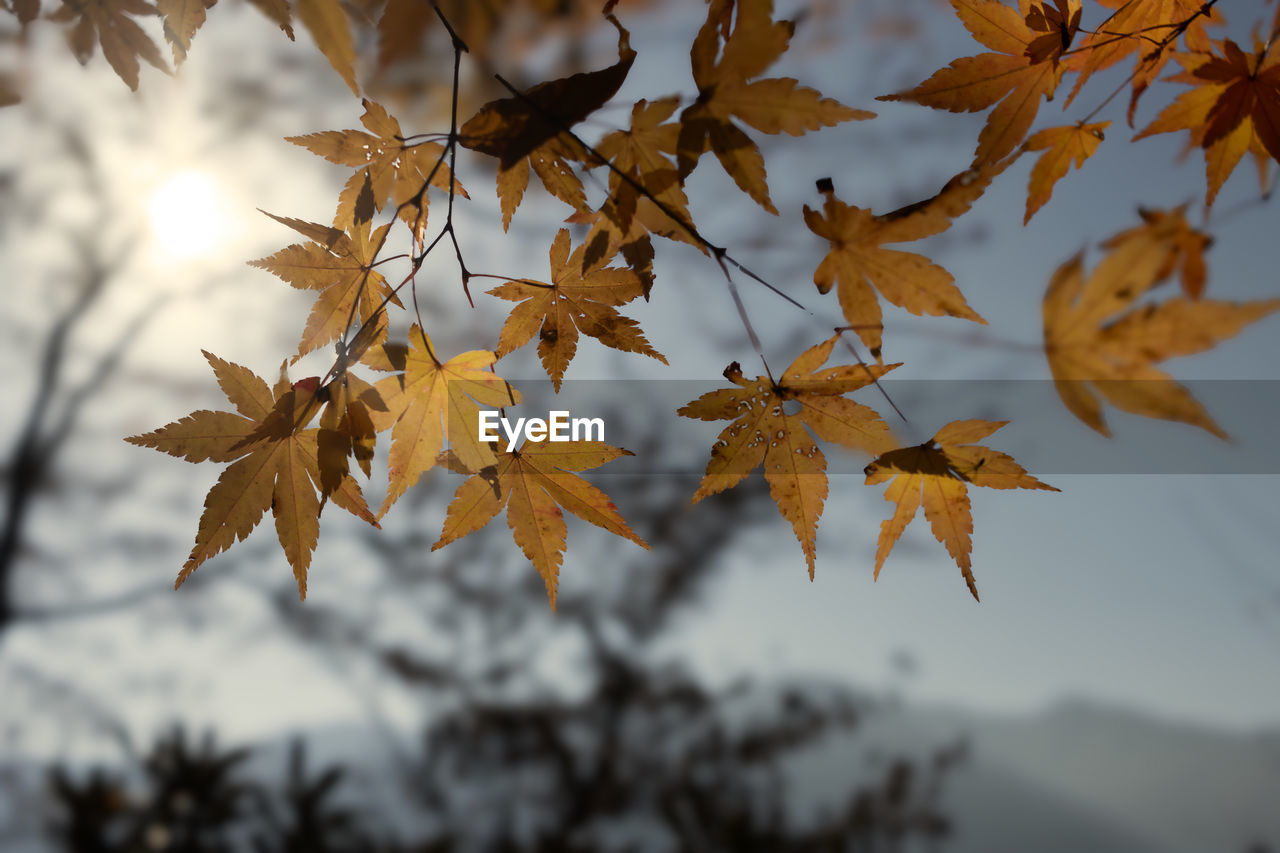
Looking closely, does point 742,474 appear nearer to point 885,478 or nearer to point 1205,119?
point 885,478

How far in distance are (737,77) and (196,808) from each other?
6.69 m

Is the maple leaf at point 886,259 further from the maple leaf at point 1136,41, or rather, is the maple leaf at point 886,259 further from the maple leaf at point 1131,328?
the maple leaf at point 1136,41

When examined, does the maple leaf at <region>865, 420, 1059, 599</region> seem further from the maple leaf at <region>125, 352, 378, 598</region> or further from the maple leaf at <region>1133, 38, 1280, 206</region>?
the maple leaf at <region>125, 352, 378, 598</region>

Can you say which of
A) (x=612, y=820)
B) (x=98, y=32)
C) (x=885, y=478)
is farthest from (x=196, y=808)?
(x=885, y=478)

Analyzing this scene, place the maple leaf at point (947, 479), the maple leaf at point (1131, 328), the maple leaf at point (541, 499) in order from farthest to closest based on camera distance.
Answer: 1. the maple leaf at point (541, 499)
2. the maple leaf at point (947, 479)
3. the maple leaf at point (1131, 328)

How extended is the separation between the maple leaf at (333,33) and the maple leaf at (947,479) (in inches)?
21.5

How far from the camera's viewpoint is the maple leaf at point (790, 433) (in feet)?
2.30

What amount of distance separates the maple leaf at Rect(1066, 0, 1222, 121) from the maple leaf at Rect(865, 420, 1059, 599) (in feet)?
1.40

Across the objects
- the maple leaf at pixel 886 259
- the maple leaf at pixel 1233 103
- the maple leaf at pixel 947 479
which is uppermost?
the maple leaf at pixel 1233 103

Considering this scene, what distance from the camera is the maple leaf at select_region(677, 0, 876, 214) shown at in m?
0.50

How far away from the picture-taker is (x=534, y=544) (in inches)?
29.5

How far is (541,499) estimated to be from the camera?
0.75 metres

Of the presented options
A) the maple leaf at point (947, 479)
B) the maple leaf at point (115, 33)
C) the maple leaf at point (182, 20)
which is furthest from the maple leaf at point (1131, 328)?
the maple leaf at point (115, 33)

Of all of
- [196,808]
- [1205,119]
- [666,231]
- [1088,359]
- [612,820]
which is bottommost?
[612,820]
